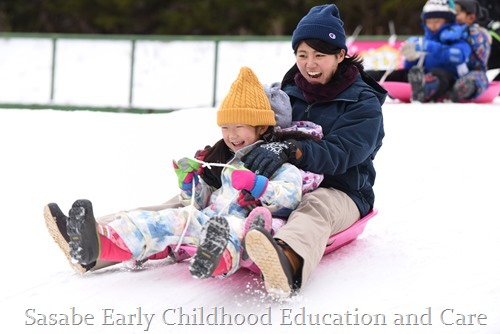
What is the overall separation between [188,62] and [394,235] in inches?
276

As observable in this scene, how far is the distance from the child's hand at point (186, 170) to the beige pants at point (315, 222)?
456mm

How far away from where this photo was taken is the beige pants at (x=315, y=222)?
3035 mm

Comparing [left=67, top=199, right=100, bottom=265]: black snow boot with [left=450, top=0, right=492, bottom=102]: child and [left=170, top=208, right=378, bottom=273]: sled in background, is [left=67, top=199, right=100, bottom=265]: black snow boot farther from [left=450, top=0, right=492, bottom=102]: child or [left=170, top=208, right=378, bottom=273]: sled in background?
[left=450, top=0, right=492, bottom=102]: child

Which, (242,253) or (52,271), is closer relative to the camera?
(242,253)

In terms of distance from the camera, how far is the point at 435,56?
7516 millimetres

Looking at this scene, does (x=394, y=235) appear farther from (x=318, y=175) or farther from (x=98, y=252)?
(x=98, y=252)

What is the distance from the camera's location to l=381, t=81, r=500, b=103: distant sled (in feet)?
24.8

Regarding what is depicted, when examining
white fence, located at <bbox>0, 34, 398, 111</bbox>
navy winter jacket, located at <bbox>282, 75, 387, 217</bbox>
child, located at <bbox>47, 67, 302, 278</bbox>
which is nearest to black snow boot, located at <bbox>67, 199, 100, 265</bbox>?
child, located at <bbox>47, 67, 302, 278</bbox>

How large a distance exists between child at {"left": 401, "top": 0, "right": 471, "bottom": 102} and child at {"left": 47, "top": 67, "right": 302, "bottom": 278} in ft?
13.6

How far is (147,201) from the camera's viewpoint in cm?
470

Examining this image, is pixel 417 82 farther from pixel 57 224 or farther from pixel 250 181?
pixel 57 224

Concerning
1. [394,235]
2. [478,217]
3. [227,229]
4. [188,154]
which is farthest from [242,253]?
[188,154]

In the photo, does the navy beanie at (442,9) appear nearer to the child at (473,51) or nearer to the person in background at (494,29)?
the child at (473,51)

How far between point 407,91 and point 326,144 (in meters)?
4.42
